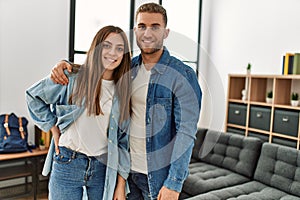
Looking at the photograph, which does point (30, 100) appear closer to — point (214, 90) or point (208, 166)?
point (214, 90)

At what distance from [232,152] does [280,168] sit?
55cm

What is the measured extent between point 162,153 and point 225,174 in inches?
71.7

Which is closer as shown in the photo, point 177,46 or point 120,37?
point 120,37

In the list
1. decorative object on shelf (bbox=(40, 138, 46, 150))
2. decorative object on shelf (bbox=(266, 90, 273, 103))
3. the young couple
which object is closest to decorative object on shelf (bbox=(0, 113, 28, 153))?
decorative object on shelf (bbox=(40, 138, 46, 150))

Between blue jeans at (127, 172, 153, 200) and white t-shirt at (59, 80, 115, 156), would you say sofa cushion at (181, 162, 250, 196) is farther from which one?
white t-shirt at (59, 80, 115, 156)

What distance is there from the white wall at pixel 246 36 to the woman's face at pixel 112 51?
1.91 m

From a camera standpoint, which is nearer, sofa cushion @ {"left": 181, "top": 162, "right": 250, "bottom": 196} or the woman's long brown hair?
the woman's long brown hair

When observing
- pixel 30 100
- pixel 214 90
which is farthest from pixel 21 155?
pixel 214 90

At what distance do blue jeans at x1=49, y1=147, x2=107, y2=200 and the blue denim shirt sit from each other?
0.25m

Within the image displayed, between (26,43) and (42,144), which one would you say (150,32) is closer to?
(42,144)

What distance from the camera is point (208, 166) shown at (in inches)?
126

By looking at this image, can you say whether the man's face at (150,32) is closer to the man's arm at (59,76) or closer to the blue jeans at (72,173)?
the man's arm at (59,76)

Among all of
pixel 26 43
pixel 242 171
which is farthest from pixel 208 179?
pixel 26 43

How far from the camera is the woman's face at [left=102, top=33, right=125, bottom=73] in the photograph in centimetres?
133
